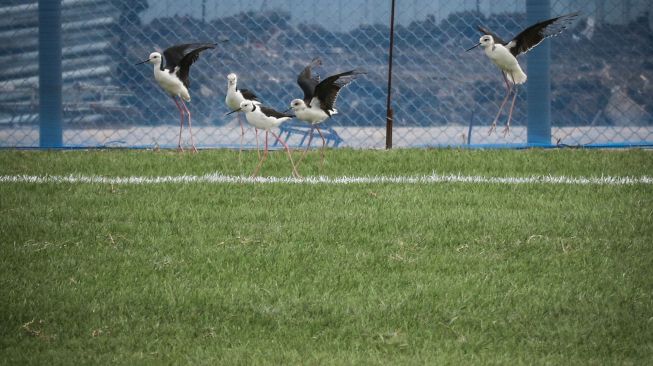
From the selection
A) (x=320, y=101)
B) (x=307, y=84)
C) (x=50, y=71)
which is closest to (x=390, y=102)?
(x=307, y=84)

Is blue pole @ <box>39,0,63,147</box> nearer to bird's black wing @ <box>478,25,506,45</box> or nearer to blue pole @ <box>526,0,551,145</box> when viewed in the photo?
bird's black wing @ <box>478,25,506,45</box>

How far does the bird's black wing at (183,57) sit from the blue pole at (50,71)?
1.33 m

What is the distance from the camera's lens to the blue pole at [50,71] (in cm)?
1067

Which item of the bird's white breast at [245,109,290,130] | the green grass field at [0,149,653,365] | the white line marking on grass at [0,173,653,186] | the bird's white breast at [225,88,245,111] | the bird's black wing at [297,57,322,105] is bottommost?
the green grass field at [0,149,653,365]

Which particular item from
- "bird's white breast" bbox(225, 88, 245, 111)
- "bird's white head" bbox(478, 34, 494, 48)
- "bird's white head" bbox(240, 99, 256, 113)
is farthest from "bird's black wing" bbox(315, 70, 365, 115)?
"bird's white head" bbox(478, 34, 494, 48)

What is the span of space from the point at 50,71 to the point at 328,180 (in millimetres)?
3663

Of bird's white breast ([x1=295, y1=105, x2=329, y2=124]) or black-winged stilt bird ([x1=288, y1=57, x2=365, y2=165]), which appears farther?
bird's white breast ([x1=295, y1=105, x2=329, y2=124])

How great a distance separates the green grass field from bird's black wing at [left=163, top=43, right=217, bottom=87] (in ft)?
6.60

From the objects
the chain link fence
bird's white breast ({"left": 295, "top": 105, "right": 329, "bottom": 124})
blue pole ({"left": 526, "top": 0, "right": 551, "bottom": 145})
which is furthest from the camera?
the chain link fence

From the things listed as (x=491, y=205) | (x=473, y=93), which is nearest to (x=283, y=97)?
(x=473, y=93)

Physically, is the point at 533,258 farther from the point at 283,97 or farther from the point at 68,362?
the point at 283,97

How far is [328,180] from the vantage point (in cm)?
836

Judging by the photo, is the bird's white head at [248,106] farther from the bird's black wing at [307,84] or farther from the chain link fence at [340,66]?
the chain link fence at [340,66]

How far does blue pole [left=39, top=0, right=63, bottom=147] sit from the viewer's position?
10.7 metres
